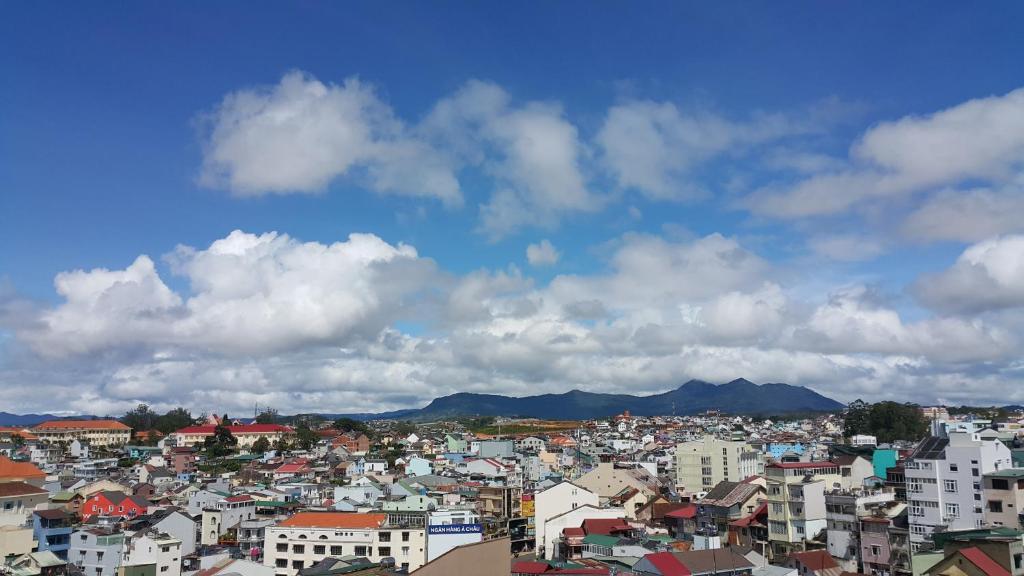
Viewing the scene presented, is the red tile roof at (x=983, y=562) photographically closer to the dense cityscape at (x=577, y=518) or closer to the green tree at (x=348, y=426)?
the dense cityscape at (x=577, y=518)

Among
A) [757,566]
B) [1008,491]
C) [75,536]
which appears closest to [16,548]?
[75,536]

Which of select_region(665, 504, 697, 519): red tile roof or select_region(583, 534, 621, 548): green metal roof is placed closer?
select_region(583, 534, 621, 548): green metal roof

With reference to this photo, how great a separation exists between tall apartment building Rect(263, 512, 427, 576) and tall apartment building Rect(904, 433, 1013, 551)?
26135 millimetres

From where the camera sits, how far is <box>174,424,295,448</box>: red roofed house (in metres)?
A: 118

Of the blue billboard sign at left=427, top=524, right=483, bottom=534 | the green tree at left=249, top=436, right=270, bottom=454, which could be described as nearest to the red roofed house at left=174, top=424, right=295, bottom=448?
the green tree at left=249, top=436, right=270, bottom=454

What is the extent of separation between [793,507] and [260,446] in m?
86.6

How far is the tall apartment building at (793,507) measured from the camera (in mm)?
41844

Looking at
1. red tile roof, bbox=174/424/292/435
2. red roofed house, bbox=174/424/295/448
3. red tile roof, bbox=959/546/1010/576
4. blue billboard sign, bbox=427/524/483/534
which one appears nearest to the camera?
red tile roof, bbox=959/546/1010/576

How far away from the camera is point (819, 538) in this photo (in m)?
41.3

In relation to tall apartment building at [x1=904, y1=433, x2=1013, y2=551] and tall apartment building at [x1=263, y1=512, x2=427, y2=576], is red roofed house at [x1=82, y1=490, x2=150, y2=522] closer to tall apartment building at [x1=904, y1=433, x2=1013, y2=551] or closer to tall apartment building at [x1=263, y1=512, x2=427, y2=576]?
tall apartment building at [x1=263, y1=512, x2=427, y2=576]

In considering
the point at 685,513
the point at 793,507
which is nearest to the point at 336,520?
the point at 685,513

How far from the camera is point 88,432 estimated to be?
119875mm

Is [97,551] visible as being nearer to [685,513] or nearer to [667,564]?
[667,564]

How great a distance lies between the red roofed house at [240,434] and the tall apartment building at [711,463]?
2779 inches
